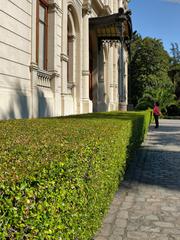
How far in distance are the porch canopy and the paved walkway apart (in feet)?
43.9

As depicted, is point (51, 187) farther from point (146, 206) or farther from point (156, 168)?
point (156, 168)

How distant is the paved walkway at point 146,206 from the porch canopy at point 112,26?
13.4 meters

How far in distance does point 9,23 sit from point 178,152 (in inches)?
269

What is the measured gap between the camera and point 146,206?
5.98 metres

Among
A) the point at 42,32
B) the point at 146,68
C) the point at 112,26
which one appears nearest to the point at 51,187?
the point at 42,32

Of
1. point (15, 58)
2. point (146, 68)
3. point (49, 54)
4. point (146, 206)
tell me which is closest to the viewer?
point (146, 206)

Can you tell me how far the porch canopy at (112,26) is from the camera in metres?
21.7

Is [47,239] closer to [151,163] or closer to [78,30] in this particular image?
[151,163]

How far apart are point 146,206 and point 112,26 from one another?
1908 centimetres

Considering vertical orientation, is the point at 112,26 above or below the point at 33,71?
above

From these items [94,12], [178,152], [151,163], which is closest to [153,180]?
[151,163]

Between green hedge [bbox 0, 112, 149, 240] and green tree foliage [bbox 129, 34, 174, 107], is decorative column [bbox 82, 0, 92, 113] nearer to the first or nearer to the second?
green hedge [bbox 0, 112, 149, 240]

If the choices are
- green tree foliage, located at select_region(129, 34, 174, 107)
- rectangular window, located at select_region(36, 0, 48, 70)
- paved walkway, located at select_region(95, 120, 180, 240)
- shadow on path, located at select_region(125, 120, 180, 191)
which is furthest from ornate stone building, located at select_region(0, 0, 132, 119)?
green tree foliage, located at select_region(129, 34, 174, 107)

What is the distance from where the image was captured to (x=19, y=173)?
2512 mm
